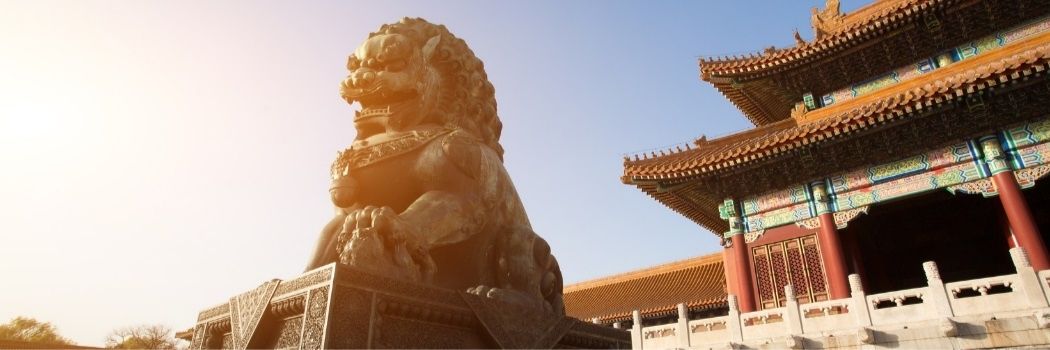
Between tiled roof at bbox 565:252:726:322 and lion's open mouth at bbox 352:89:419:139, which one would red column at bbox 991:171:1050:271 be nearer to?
tiled roof at bbox 565:252:726:322

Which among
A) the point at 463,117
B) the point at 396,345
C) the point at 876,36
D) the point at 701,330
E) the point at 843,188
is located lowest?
the point at 396,345

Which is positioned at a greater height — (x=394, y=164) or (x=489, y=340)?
(x=394, y=164)

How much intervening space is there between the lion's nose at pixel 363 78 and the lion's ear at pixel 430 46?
47cm

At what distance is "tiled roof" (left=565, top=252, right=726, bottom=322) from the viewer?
17.0m

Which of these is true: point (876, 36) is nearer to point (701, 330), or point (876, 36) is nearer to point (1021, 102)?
point (1021, 102)

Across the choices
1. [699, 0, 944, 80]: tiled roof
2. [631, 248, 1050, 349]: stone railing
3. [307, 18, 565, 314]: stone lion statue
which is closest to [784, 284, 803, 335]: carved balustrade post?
[631, 248, 1050, 349]: stone railing

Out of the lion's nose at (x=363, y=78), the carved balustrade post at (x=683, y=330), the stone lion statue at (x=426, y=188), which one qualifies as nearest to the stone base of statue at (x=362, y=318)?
the stone lion statue at (x=426, y=188)

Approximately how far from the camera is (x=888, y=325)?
6.91 m

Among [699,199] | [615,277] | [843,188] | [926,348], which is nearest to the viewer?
[926,348]

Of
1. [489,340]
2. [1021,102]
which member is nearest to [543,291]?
[489,340]

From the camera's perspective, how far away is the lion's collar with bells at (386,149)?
3568mm

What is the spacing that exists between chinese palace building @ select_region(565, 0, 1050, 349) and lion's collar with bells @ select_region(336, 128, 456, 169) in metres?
6.28

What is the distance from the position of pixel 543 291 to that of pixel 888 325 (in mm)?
5604

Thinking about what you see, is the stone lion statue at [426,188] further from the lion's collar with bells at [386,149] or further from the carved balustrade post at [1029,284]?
the carved balustrade post at [1029,284]
